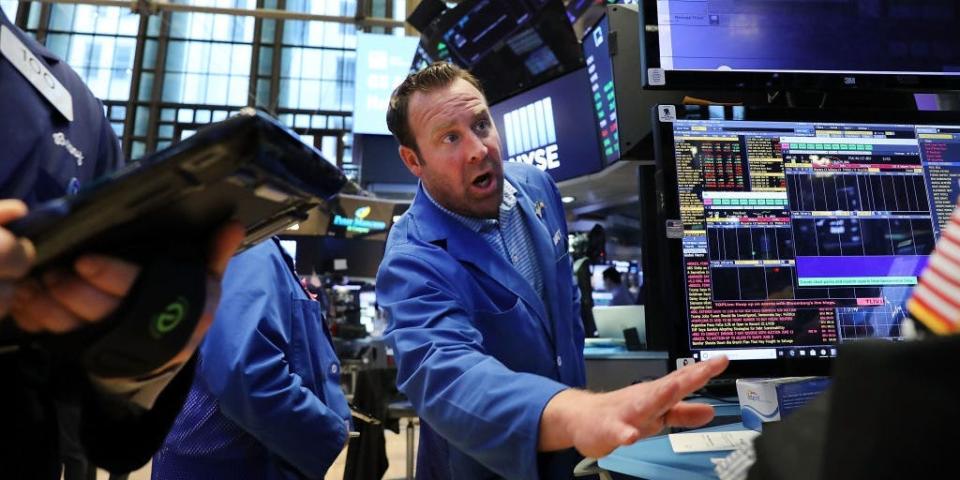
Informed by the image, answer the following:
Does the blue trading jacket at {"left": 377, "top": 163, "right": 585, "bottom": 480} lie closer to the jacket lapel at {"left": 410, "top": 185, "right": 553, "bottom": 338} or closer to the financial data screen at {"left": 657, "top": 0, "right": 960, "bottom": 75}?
the jacket lapel at {"left": 410, "top": 185, "right": 553, "bottom": 338}

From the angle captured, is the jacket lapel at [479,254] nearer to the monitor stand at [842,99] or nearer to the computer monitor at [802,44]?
the computer monitor at [802,44]

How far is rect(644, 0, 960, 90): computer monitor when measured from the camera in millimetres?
1155

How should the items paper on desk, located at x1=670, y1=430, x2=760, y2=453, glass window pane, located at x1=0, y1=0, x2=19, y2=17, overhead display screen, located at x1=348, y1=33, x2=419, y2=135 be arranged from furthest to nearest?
glass window pane, located at x1=0, y1=0, x2=19, y2=17
overhead display screen, located at x1=348, y1=33, x2=419, y2=135
paper on desk, located at x1=670, y1=430, x2=760, y2=453

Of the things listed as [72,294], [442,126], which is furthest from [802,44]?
[72,294]

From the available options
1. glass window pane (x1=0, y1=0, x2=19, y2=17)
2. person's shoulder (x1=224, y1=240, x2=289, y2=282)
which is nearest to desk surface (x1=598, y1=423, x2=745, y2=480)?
person's shoulder (x1=224, y1=240, x2=289, y2=282)

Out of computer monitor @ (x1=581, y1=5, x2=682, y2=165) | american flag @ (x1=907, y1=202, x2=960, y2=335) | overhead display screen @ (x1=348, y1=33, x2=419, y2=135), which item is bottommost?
american flag @ (x1=907, y1=202, x2=960, y2=335)

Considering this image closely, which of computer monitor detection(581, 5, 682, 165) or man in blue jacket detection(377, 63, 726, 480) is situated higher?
computer monitor detection(581, 5, 682, 165)

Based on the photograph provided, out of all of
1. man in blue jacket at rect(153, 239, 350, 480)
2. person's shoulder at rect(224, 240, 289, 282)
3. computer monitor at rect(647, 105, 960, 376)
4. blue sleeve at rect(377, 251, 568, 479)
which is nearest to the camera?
blue sleeve at rect(377, 251, 568, 479)

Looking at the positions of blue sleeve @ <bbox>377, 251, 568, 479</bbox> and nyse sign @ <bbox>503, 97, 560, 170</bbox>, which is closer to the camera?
A: blue sleeve @ <bbox>377, 251, 568, 479</bbox>

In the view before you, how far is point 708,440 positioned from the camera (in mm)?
942

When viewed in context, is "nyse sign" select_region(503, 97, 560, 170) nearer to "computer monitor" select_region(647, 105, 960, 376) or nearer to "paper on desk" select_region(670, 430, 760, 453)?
"computer monitor" select_region(647, 105, 960, 376)

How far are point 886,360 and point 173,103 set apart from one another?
1552cm

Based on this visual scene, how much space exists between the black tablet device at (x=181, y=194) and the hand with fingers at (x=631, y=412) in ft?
1.33

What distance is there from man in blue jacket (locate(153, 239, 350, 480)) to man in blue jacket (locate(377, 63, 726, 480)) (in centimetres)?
40
